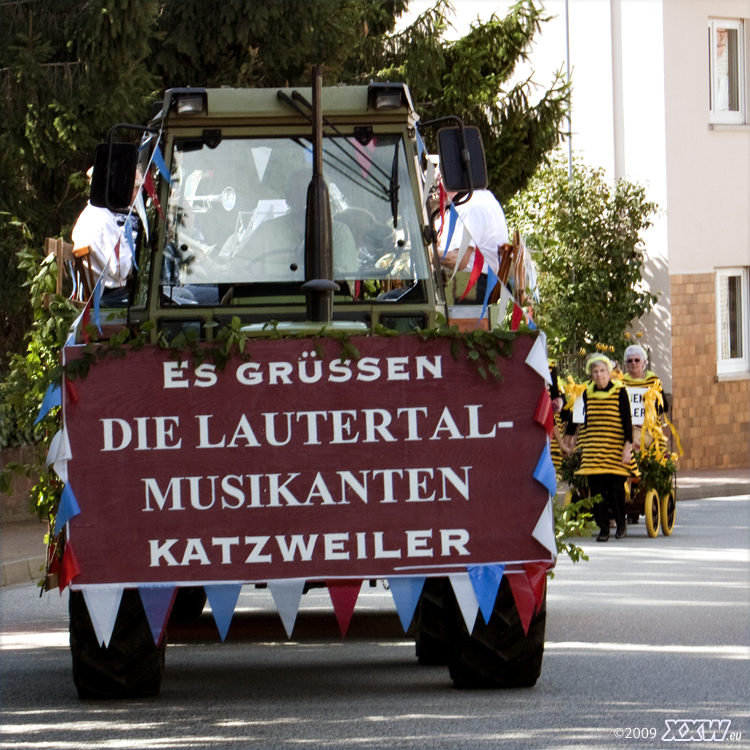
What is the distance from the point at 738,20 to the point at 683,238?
13.3ft

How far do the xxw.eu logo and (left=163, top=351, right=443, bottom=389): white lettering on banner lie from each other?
1.77 meters

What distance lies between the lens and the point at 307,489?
20.2 feet

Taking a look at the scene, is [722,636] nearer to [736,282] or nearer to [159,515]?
[159,515]

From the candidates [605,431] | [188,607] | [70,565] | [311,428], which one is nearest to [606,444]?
[605,431]

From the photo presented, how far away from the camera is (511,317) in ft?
24.0

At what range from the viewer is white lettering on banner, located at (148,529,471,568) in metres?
6.09

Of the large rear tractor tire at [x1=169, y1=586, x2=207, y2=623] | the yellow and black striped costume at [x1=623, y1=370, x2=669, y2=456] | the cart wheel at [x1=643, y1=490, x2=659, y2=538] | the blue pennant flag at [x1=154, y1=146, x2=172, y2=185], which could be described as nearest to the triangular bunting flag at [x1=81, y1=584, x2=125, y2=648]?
the blue pennant flag at [x1=154, y1=146, x2=172, y2=185]

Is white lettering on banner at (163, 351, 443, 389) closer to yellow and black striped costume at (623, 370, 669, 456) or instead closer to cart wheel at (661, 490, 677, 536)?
cart wheel at (661, 490, 677, 536)

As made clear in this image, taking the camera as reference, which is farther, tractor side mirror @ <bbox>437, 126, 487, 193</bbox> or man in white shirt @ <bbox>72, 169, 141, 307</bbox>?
man in white shirt @ <bbox>72, 169, 141, 307</bbox>

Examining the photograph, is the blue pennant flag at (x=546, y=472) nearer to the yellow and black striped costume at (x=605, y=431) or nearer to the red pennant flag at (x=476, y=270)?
the red pennant flag at (x=476, y=270)

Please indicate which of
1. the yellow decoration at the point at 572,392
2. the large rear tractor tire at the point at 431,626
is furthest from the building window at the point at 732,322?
the large rear tractor tire at the point at 431,626

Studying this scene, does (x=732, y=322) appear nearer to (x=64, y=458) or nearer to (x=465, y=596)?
(x=465, y=596)

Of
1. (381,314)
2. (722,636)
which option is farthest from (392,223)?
(722,636)

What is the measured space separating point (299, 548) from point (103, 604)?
2.80ft
